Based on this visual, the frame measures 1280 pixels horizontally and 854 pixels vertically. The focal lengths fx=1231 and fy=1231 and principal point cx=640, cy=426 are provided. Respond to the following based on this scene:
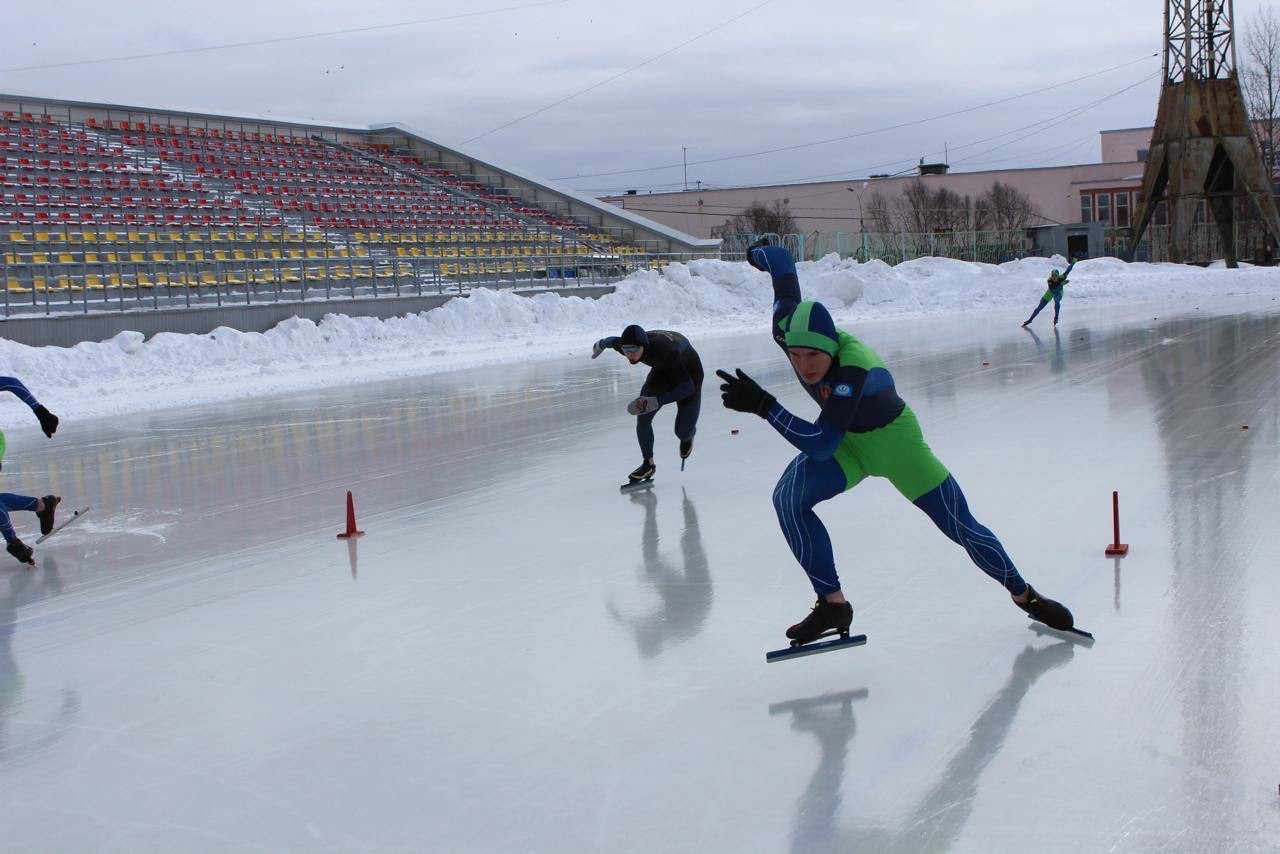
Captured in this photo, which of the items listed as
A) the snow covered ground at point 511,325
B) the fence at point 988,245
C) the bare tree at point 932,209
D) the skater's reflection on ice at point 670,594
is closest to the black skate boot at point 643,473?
the skater's reflection on ice at point 670,594

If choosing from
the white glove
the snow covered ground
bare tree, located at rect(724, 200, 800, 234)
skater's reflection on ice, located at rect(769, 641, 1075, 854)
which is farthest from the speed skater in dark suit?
Answer: bare tree, located at rect(724, 200, 800, 234)

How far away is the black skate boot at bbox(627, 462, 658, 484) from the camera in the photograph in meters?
8.46

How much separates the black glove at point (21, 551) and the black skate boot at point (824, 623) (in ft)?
14.6

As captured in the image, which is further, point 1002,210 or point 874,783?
point 1002,210

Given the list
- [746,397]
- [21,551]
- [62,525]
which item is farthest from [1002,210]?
[746,397]

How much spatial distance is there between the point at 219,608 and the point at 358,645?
3.55 feet

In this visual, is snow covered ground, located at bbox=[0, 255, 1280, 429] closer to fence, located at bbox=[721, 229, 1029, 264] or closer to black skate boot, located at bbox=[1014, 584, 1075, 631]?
fence, located at bbox=[721, 229, 1029, 264]

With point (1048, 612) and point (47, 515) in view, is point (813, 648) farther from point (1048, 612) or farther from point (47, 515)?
point (47, 515)

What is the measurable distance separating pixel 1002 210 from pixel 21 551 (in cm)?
6124

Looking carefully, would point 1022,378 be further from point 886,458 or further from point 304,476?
point 886,458

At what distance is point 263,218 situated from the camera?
90.6 ft

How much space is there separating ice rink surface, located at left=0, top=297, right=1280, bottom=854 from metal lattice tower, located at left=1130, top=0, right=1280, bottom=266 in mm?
36553

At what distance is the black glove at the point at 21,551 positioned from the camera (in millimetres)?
6688

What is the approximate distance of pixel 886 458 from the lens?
14.6 ft
